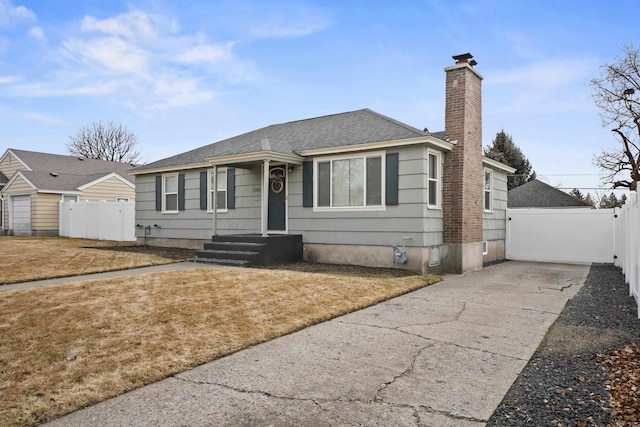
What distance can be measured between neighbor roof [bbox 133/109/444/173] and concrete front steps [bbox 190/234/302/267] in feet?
7.96

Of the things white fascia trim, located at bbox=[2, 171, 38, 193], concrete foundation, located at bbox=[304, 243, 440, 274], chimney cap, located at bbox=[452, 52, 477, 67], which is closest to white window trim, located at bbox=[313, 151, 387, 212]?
concrete foundation, located at bbox=[304, 243, 440, 274]

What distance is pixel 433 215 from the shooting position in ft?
35.3

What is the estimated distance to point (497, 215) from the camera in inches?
584

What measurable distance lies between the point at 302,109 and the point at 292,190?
993 centimetres

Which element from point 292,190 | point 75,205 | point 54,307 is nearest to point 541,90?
point 292,190

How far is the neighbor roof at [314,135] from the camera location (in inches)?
445

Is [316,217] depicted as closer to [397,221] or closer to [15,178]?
[397,221]

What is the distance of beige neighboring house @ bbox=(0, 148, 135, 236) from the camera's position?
23.1 meters

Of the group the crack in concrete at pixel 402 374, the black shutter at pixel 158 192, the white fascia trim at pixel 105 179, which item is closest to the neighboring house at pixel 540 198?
the black shutter at pixel 158 192

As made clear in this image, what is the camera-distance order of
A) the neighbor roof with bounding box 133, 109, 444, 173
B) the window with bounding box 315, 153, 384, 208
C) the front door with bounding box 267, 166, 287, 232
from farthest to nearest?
the front door with bounding box 267, 166, 287, 232
the neighbor roof with bounding box 133, 109, 444, 173
the window with bounding box 315, 153, 384, 208

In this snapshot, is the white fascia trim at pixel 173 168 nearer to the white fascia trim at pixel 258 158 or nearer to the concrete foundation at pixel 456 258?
the white fascia trim at pixel 258 158

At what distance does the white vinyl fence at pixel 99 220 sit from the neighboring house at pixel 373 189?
7.46 m

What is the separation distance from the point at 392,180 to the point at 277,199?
12.7 ft

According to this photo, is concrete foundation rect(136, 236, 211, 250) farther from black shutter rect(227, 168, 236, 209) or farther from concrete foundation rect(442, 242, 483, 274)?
concrete foundation rect(442, 242, 483, 274)
